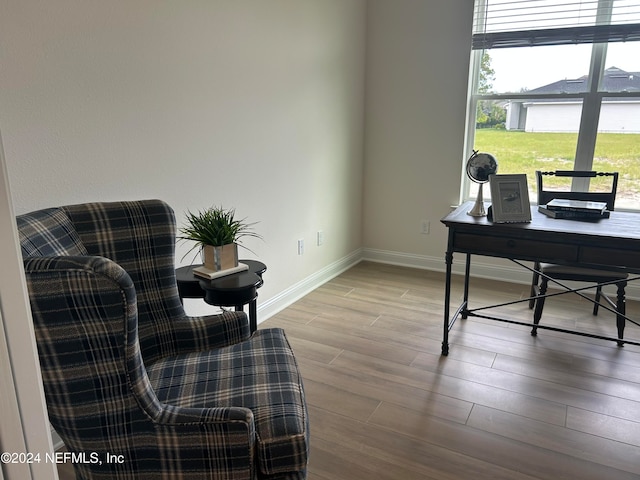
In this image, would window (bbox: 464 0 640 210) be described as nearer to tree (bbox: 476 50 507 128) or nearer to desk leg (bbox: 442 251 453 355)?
tree (bbox: 476 50 507 128)

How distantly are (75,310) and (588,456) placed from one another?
1871 millimetres

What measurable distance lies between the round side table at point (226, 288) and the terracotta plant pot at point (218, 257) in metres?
0.05

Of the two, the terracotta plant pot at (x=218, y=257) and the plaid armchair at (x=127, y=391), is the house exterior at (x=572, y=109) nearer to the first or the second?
the terracotta plant pot at (x=218, y=257)

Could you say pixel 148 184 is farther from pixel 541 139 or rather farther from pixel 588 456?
pixel 541 139

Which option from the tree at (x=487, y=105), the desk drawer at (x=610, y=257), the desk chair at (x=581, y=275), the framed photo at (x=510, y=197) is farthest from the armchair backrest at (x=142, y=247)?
the tree at (x=487, y=105)

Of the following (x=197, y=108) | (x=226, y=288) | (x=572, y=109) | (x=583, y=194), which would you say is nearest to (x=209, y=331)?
(x=226, y=288)

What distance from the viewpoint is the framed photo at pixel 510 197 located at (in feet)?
7.70

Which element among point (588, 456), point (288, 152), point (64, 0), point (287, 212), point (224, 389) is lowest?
point (588, 456)

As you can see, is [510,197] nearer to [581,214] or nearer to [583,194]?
[581,214]

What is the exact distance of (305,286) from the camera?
138 inches

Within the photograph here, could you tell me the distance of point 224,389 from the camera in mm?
1429

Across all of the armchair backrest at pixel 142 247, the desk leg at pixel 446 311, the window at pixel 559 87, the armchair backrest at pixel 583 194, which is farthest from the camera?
the window at pixel 559 87

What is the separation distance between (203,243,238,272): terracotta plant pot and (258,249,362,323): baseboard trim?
1.02 metres

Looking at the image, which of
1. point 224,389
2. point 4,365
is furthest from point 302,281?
point 4,365
